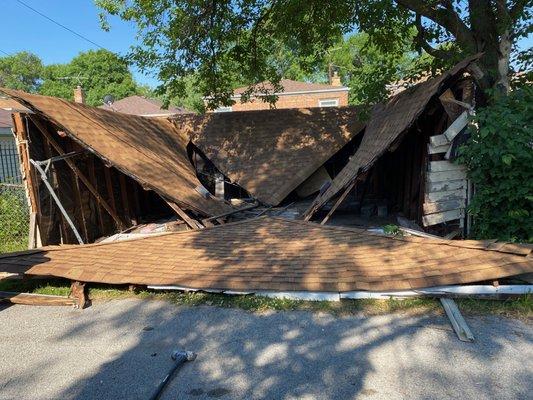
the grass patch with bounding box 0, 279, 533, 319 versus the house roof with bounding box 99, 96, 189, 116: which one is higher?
the house roof with bounding box 99, 96, 189, 116

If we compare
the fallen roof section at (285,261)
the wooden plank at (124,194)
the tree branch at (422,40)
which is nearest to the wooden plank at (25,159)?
the fallen roof section at (285,261)

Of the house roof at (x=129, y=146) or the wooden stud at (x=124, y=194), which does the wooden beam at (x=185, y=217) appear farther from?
the wooden stud at (x=124, y=194)

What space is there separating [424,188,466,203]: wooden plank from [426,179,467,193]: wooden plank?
5cm

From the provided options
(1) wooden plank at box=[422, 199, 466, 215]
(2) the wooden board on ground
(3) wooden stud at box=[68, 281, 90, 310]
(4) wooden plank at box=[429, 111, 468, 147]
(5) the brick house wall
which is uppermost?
(5) the brick house wall

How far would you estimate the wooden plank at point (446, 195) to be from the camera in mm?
6336

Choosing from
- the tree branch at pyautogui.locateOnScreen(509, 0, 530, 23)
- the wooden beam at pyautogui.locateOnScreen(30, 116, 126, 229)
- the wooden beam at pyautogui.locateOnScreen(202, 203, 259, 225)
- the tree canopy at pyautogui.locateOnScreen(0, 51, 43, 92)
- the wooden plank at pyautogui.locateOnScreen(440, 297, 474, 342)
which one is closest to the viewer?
the wooden plank at pyautogui.locateOnScreen(440, 297, 474, 342)

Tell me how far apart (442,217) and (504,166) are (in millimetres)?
1309

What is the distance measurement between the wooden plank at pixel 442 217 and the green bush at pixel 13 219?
756 centimetres

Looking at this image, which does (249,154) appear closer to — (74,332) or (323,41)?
(323,41)

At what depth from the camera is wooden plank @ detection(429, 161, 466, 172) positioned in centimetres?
631

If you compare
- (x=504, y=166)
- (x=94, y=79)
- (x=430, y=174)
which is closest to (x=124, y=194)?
(x=430, y=174)

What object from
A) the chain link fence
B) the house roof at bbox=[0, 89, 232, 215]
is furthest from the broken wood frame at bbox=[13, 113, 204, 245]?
the chain link fence

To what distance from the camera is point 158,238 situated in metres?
6.62

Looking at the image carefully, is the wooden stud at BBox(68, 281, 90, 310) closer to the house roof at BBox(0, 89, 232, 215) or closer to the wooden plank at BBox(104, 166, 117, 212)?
the house roof at BBox(0, 89, 232, 215)
